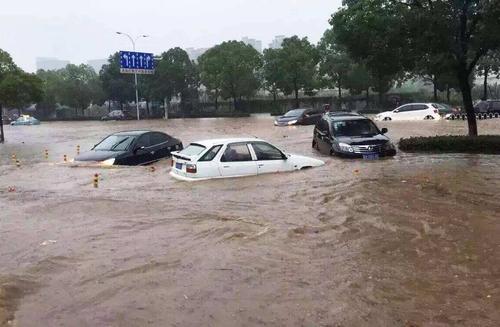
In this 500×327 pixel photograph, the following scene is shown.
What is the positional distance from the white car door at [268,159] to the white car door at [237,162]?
0.18 metres

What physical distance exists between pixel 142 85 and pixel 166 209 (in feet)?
216

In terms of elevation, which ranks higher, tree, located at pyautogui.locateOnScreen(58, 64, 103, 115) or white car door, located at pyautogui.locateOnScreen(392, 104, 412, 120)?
tree, located at pyautogui.locateOnScreen(58, 64, 103, 115)

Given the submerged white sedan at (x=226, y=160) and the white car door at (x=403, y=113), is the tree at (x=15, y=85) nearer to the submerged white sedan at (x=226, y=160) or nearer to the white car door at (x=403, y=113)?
the white car door at (x=403, y=113)

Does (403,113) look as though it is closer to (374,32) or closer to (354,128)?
(354,128)

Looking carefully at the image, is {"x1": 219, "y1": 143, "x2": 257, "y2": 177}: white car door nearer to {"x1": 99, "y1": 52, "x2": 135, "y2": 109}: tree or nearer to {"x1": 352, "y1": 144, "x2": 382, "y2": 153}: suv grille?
{"x1": 352, "y1": 144, "x2": 382, "y2": 153}: suv grille

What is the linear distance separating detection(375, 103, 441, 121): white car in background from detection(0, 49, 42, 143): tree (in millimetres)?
22124

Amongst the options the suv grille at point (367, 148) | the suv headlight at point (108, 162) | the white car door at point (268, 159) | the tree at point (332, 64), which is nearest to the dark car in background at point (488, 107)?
the tree at point (332, 64)

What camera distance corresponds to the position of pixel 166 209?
34.4ft

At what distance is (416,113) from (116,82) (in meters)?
52.0

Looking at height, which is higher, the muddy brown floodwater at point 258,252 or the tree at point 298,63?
the tree at point 298,63

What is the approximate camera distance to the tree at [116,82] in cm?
7938

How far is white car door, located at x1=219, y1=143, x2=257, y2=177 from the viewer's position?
13.0 metres

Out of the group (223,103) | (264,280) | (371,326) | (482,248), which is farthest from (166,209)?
(223,103)

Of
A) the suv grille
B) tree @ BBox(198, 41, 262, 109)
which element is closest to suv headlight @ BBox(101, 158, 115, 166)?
the suv grille
